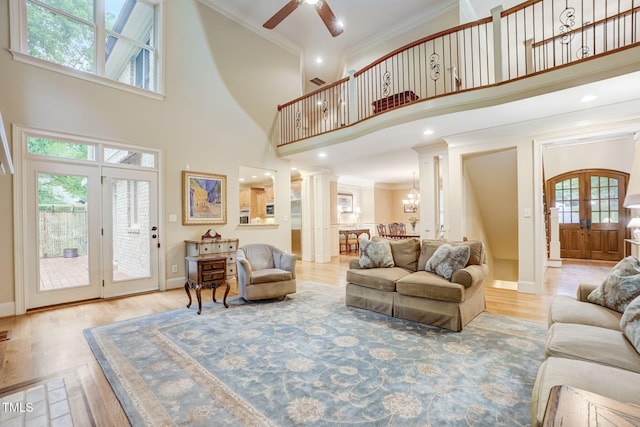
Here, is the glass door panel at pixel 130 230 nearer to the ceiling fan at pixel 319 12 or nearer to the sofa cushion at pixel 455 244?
the ceiling fan at pixel 319 12

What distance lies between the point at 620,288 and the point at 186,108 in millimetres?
6019

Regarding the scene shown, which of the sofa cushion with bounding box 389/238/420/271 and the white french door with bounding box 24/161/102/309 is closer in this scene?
the white french door with bounding box 24/161/102/309

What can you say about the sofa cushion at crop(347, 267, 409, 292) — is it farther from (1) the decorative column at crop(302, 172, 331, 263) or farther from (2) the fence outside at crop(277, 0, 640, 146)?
(1) the decorative column at crop(302, 172, 331, 263)

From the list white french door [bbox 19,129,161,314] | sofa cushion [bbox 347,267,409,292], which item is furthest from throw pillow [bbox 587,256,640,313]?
white french door [bbox 19,129,161,314]

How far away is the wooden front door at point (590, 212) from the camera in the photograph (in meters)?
7.24

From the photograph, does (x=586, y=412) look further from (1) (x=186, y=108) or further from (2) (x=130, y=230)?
(1) (x=186, y=108)

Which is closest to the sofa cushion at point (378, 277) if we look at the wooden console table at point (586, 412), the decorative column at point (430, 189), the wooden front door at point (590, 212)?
the decorative column at point (430, 189)

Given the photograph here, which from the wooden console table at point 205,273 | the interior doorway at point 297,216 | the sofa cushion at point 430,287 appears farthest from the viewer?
the interior doorway at point 297,216

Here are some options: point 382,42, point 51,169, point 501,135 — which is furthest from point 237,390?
Result: point 382,42

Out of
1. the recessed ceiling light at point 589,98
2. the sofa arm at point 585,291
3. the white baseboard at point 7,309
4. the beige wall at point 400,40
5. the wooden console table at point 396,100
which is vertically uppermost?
the beige wall at point 400,40

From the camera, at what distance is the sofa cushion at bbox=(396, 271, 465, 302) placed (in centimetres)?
293

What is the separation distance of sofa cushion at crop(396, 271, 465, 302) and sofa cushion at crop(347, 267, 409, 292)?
0.11 m

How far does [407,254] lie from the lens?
394 centimetres

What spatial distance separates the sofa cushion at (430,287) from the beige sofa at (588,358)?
83 centimetres
